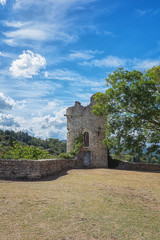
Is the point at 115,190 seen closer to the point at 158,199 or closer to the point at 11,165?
the point at 158,199

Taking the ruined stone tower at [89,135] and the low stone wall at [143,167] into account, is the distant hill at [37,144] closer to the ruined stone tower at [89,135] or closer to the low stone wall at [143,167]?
the ruined stone tower at [89,135]

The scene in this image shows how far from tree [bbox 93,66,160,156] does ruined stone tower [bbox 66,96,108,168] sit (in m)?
3.81

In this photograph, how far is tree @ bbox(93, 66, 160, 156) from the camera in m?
13.9

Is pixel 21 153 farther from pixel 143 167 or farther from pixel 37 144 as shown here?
pixel 37 144

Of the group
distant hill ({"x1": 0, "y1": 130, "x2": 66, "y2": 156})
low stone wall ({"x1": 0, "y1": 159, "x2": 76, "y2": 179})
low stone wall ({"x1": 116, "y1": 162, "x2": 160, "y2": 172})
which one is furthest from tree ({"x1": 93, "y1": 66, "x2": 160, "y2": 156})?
distant hill ({"x1": 0, "y1": 130, "x2": 66, "y2": 156})

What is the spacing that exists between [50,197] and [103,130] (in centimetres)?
1472

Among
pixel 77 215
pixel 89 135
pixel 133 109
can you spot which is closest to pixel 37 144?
pixel 89 135

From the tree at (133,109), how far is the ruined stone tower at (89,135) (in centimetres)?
381

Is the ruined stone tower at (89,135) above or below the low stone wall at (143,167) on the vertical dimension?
above

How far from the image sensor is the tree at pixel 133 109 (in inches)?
547

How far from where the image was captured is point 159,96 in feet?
44.3

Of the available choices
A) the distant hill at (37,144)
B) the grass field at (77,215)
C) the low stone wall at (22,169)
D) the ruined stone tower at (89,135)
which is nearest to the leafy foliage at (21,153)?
the ruined stone tower at (89,135)

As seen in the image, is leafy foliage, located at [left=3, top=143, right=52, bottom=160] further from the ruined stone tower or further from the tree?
the tree

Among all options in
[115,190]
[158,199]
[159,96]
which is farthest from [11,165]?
[159,96]
